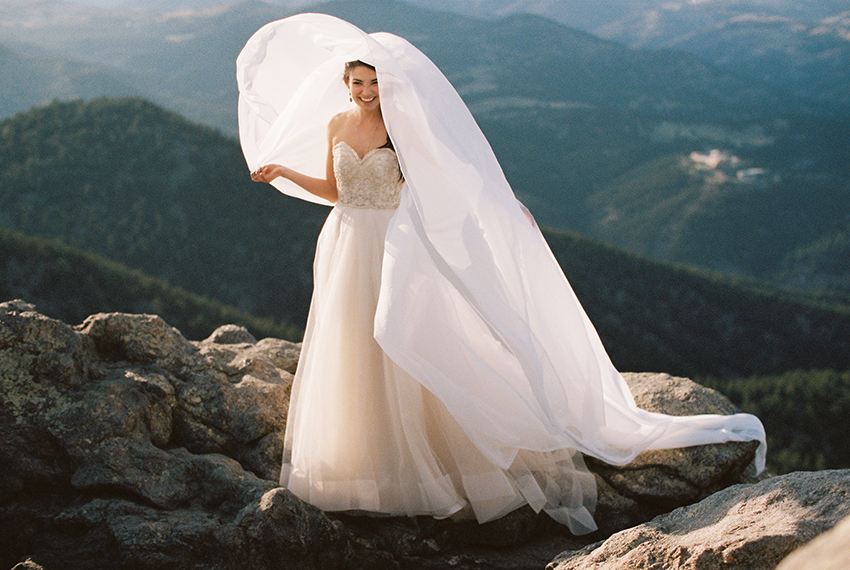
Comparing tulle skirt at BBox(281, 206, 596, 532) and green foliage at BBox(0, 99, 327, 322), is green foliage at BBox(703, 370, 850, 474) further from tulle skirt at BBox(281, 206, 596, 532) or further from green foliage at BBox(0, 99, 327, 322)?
tulle skirt at BBox(281, 206, 596, 532)

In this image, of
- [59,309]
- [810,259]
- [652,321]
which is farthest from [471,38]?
[59,309]

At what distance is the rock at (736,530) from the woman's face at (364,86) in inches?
83.3

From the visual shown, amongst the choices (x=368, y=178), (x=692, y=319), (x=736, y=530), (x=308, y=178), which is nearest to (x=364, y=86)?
(x=368, y=178)

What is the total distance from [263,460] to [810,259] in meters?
94.1

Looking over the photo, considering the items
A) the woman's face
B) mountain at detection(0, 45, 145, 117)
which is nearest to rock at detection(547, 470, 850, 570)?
the woman's face

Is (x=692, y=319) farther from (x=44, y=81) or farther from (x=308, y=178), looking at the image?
(x=44, y=81)

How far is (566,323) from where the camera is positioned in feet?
10.8

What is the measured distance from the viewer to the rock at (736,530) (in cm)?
192

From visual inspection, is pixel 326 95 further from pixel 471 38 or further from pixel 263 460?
pixel 471 38

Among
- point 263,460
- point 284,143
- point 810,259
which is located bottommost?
point 810,259

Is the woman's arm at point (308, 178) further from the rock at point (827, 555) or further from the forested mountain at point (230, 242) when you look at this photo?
the forested mountain at point (230, 242)

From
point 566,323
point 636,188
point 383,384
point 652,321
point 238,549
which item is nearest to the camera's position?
point 238,549

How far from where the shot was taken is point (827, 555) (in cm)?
109

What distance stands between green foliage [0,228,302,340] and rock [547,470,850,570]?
21.3 meters
